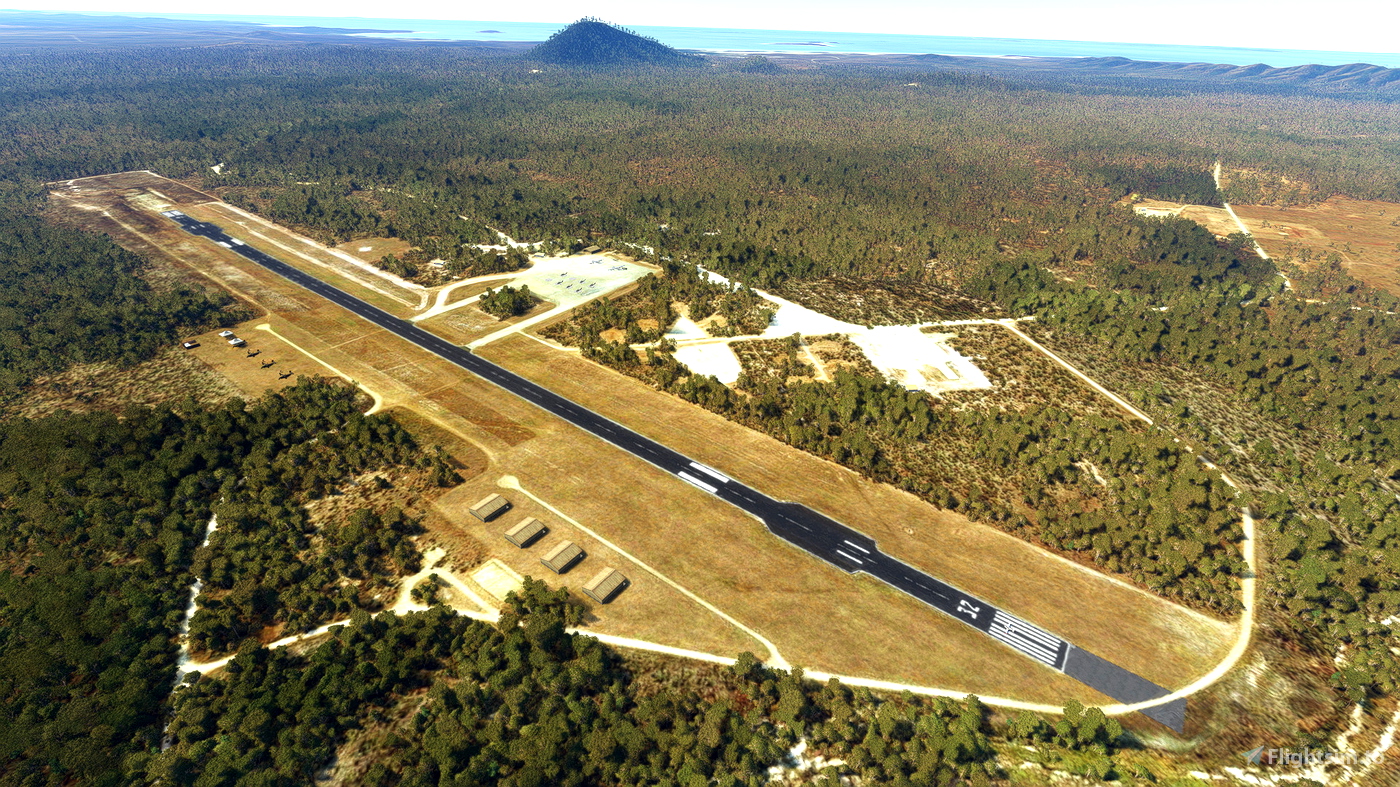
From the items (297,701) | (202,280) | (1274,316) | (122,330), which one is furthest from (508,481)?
(1274,316)

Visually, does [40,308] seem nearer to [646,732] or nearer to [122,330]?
[122,330]

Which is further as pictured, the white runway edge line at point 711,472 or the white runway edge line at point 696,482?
the white runway edge line at point 711,472

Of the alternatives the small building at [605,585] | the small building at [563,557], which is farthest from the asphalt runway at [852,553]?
the small building at [563,557]

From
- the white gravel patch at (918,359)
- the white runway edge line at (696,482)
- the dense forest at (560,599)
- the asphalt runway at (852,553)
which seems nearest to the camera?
the dense forest at (560,599)

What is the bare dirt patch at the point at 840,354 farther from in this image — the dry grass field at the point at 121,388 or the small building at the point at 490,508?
the dry grass field at the point at 121,388

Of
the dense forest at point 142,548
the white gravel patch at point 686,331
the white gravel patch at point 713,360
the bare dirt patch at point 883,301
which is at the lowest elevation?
the dense forest at point 142,548

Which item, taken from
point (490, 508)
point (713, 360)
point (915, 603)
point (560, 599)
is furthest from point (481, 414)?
point (915, 603)
